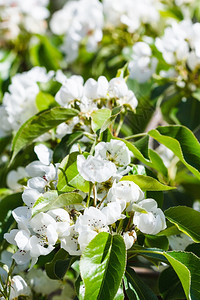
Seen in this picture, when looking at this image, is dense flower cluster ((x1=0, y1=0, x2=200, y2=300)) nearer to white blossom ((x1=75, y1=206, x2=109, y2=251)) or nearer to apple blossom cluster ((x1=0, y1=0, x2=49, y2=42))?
white blossom ((x1=75, y1=206, x2=109, y2=251))

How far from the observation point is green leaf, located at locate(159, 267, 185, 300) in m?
0.97

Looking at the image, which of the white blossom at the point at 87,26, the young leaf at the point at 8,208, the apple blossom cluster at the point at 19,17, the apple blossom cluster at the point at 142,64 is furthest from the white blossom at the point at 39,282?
the apple blossom cluster at the point at 19,17

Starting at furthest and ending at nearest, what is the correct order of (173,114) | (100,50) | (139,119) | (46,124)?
(100,50) → (173,114) → (139,119) → (46,124)

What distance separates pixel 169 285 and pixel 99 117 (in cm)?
37

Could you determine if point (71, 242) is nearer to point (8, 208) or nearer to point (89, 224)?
point (89, 224)

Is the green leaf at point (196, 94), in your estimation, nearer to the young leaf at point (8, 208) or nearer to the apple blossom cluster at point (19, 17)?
the young leaf at point (8, 208)

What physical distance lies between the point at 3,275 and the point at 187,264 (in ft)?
1.26

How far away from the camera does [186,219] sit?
895mm

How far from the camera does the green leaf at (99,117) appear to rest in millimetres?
962

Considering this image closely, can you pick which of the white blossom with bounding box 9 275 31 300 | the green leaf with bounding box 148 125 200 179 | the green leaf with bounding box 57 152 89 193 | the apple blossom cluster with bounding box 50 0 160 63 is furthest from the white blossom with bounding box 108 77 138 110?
the apple blossom cluster with bounding box 50 0 160 63

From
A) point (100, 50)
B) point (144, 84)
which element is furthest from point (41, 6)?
point (144, 84)

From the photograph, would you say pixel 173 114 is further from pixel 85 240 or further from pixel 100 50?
pixel 85 240

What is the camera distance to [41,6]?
6.96 ft

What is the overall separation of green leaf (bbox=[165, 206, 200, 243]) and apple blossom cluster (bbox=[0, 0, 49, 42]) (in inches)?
50.0
